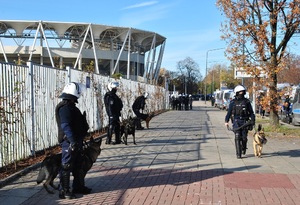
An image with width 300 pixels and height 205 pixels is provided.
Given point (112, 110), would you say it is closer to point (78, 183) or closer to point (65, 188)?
point (78, 183)

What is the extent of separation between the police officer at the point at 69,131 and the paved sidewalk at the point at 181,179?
1.20 feet

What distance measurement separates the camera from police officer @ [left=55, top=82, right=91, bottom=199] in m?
5.41

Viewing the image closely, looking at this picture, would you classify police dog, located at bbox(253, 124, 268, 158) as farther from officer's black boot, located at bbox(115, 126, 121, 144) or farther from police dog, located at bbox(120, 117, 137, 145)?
officer's black boot, located at bbox(115, 126, 121, 144)

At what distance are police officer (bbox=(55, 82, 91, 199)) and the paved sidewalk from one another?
1.20 ft

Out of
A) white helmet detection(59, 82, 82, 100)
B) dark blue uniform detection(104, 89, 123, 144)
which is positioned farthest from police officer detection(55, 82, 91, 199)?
dark blue uniform detection(104, 89, 123, 144)

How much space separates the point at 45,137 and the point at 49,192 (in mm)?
3886

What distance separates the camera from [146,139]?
1270 centimetres

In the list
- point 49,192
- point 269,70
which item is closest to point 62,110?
point 49,192

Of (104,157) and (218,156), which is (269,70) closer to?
(218,156)

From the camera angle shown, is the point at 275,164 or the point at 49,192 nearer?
the point at 49,192

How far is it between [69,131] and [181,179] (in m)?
2.60

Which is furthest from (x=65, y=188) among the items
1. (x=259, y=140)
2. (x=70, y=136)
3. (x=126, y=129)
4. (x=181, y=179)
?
(x=126, y=129)

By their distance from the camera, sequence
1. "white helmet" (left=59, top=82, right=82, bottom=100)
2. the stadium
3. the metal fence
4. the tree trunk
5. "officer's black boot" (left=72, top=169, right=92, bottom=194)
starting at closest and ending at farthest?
"white helmet" (left=59, top=82, right=82, bottom=100), "officer's black boot" (left=72, top=169, right=92, bottom=194), the metal fence, the tree trunk, the stadium

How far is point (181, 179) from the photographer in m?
6.96
